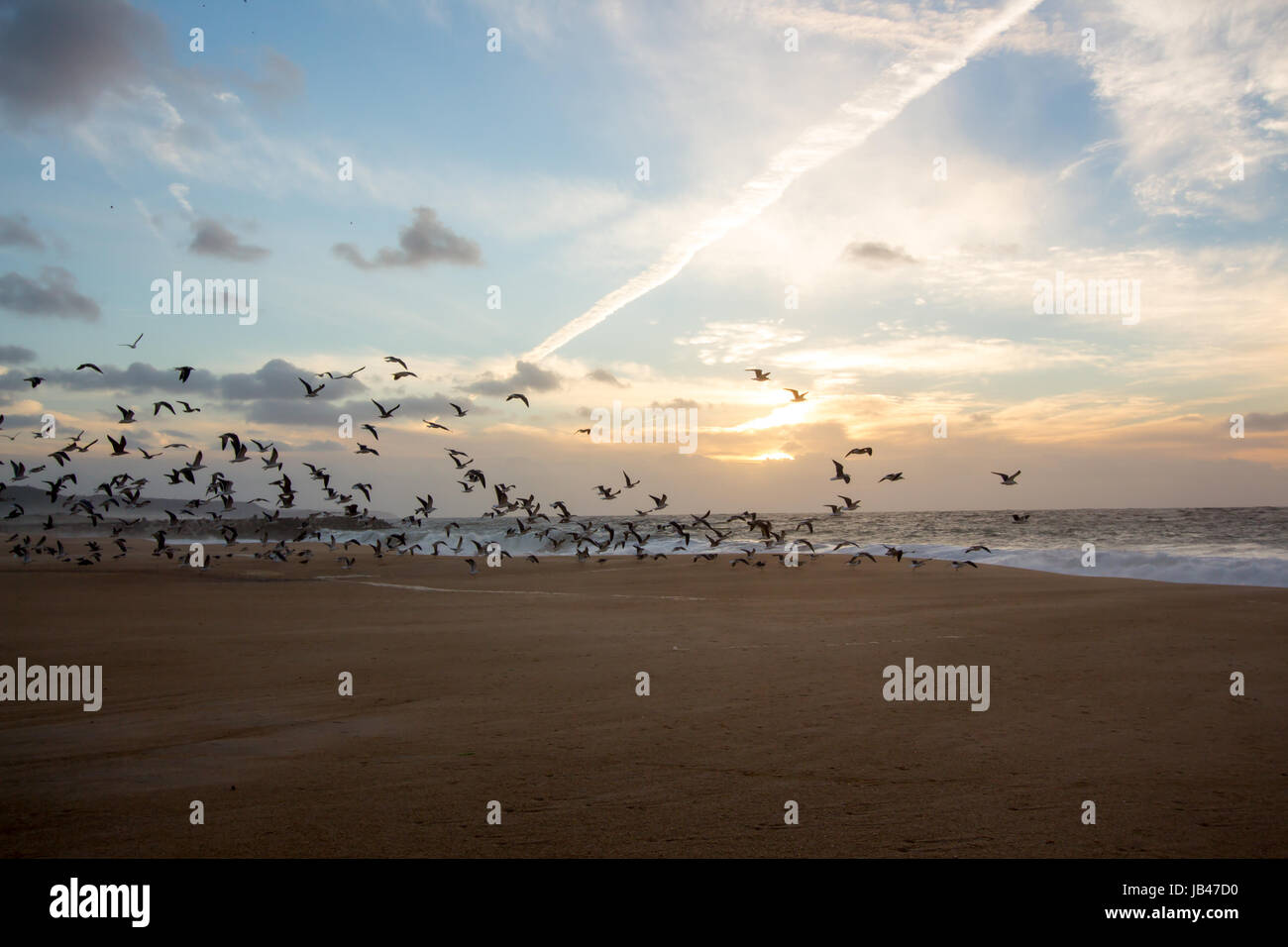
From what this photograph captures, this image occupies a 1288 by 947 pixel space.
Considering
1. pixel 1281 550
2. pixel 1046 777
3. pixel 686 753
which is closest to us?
pixel 1046 777

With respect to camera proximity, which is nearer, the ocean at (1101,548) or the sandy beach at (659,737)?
the sandy beach at (659,737)

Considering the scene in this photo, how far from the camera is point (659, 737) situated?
10.2 metres

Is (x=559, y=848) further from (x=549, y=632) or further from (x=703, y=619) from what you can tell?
(x=703, y=619)

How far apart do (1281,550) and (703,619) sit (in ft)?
147

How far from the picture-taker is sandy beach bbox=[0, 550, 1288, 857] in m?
7.21

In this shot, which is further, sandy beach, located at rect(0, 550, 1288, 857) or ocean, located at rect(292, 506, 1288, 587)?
ocean, located at rect(292, 506, 1288, 587)

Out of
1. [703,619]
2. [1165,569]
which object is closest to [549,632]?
[703,619]

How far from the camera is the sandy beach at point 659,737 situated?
7215 millimetres

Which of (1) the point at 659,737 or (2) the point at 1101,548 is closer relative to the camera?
(1) the point at 659,737

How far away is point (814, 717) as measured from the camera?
36.6ft
